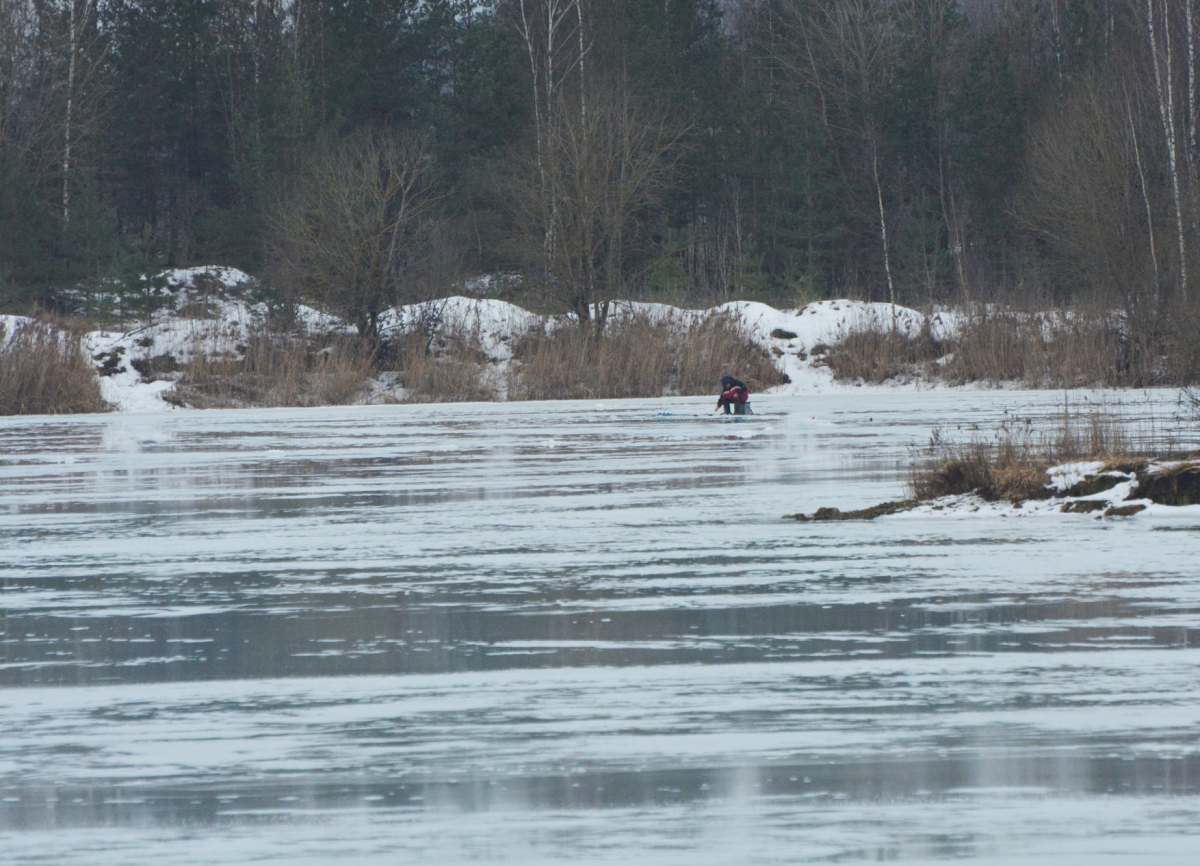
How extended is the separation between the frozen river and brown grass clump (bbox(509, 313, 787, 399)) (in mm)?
18680

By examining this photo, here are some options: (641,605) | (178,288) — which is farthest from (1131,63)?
(641,605)

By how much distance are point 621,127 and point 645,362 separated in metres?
8.36

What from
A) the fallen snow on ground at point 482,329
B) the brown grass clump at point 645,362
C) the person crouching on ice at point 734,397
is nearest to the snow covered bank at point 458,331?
the fallen snow on ground at point 482,329

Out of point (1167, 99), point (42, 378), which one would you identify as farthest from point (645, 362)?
point (1167, 99)

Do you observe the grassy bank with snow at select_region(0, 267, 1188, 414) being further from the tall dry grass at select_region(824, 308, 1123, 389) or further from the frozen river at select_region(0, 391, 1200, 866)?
the frozen river at select_region(0, 391, 1200, 866)

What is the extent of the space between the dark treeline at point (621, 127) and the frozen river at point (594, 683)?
27570mm

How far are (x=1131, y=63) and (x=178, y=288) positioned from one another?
2672 centimetres

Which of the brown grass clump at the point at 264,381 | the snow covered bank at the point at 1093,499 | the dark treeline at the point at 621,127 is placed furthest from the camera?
the dark treeline at the point at 621,127

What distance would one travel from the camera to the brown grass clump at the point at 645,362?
1217 inches

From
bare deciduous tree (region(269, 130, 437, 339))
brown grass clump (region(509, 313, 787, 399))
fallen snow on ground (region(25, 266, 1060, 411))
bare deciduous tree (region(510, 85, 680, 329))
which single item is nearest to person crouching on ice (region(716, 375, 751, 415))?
brown grass clump (region(509, 313, 787, 399))

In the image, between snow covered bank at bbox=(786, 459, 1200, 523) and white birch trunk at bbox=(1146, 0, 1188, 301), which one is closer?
snow covered bank at bbox=(786, 459, 1200, 523)

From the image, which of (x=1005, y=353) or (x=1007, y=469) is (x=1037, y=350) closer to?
(x=1005, y=353)

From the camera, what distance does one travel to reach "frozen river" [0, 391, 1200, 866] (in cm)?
419

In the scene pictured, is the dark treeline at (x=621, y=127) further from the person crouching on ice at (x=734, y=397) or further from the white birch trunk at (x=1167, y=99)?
the person crouching on ice at (x=734, y=397)
